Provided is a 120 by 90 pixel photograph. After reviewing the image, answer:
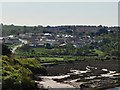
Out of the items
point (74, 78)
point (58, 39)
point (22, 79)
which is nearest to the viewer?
point (22, 79)

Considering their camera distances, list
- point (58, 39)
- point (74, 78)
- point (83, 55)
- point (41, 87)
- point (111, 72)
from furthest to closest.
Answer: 1. point (58, 39)
2. point (83, 55)
3. point (111, 72)
4. point (74, 78)
5. point (41, 87)

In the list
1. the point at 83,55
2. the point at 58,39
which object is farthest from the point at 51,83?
the point at 58,39

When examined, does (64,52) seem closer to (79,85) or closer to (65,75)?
(65,75)

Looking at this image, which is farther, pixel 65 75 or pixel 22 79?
pixel 65 75

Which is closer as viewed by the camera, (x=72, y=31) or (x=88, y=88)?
(x=88, y=88)

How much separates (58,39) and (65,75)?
217 ft

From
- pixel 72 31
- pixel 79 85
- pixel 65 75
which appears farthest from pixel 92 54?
pixel 72 31

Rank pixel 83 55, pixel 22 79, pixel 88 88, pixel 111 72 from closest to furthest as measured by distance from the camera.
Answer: pixel 22 79, pixel 88 88, pixel 111 72, pixel 83 55

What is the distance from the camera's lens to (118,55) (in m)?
81.3

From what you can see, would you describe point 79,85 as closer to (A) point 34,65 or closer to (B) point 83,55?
(A) point 34,65

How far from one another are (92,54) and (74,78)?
3646 cm

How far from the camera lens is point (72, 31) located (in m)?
Answer: 146

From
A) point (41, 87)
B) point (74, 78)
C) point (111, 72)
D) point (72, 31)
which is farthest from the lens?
point (72, 31)

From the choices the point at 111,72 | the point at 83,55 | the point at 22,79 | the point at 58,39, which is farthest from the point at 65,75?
the point at 58,39
